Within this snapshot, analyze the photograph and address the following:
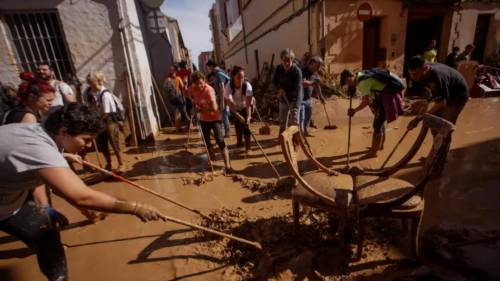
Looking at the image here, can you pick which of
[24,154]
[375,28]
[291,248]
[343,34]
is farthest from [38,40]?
[375,28]

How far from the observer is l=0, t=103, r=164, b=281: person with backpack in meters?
1.75

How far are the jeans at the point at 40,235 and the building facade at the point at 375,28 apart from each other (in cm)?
876

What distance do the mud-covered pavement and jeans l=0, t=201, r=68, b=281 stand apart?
0.61 metres

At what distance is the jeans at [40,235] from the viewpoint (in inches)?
84.1

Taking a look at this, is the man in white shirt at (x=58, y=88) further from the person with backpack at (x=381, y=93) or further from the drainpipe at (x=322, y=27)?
the drainpipe at (x=322, y=27)

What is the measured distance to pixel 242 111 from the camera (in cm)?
586

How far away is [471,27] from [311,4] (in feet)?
23.7

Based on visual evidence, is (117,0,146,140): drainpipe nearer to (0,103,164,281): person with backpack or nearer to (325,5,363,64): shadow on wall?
(0,103,164,281): person with backpack

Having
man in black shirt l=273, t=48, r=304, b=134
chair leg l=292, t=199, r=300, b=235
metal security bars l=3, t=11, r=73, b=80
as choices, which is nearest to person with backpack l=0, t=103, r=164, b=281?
chair leg l=292, t=199, r=300, b=235

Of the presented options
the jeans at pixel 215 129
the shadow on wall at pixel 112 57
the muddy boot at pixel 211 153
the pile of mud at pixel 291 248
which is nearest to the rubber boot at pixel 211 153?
the muddy boot at pixel 211 153

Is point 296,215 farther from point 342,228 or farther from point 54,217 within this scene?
point 54,217

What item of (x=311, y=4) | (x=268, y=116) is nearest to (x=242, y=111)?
(x=268, y=116)

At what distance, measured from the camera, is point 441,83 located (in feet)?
12.8

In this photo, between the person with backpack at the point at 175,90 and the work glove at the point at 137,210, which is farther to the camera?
the person with backpack at the point at 175,90
